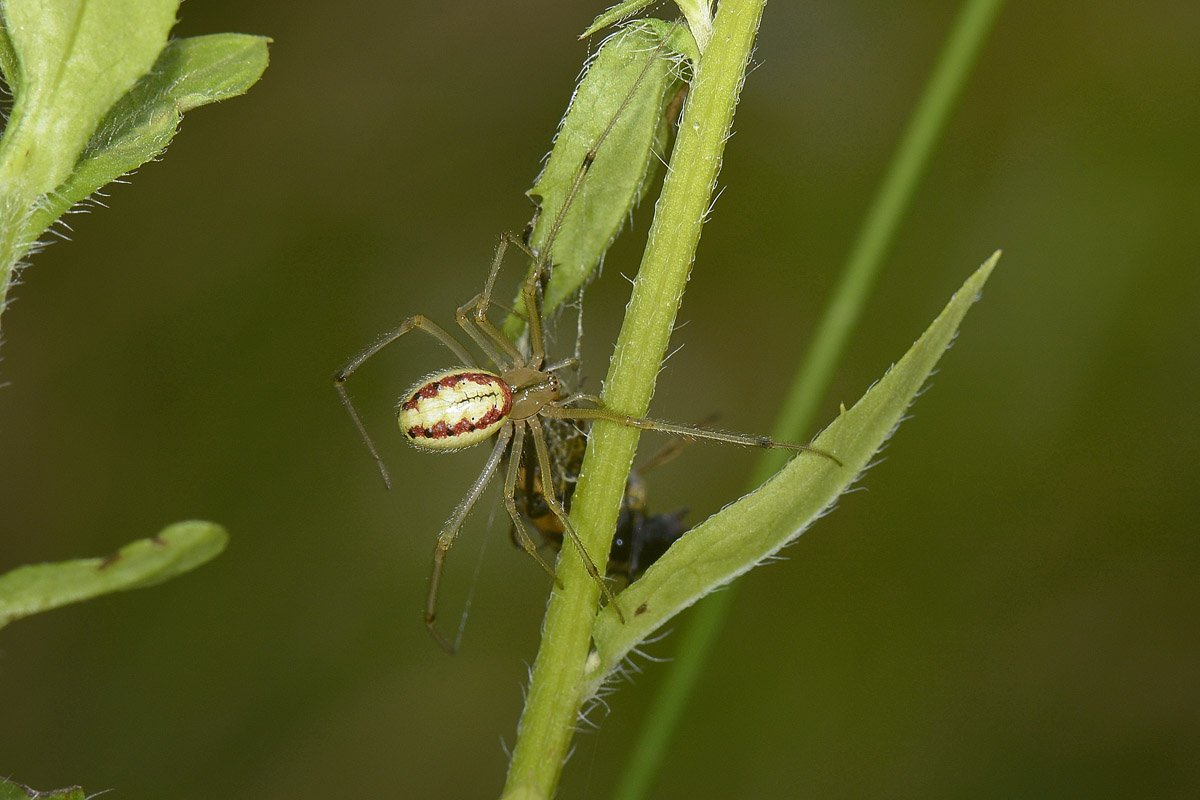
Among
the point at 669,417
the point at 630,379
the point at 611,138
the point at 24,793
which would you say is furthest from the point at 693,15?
the point at 669,417

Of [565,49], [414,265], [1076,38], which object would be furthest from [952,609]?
[565,49]

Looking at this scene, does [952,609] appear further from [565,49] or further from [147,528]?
[147,528]

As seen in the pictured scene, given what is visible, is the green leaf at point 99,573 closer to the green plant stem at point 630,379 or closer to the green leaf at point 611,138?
the green plant stem at point 630,379

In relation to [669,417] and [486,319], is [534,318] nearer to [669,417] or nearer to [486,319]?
[486,319]

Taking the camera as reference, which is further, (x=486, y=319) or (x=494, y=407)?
(x=486, y=319)

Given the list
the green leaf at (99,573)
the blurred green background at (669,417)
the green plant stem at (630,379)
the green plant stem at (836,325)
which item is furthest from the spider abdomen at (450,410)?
the blurred green background at (669,417)

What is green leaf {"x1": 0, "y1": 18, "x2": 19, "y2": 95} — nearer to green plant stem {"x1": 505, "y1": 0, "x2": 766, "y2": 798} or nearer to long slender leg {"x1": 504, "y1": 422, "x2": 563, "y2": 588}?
green plant stem {"x1": 505, "y1": 0, "x2": 766, "y2": 798}
